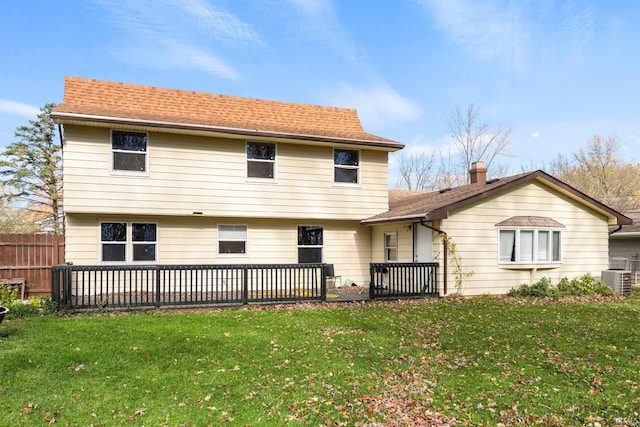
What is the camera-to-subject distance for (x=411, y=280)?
1136 cm

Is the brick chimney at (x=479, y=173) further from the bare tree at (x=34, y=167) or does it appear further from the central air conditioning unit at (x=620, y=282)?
the bare tree at (x=34, y=167)

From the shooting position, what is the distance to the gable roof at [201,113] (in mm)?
11164

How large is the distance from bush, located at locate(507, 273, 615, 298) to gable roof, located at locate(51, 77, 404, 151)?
5.78m

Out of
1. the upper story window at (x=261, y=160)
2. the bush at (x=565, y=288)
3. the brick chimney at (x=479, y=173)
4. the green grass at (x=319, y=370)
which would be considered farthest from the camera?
the brick chimney at (x=479, y=173)

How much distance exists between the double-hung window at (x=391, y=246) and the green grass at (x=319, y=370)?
4.84 meters

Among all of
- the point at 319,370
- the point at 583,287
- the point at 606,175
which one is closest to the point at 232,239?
the point at 319,370

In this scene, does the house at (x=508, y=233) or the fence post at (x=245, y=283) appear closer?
the fence post at (x=245, y=283)

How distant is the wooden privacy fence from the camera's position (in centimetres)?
1166

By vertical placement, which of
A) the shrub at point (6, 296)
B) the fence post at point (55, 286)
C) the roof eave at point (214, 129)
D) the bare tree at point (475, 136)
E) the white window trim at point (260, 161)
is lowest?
the shrub at point (6, 296)

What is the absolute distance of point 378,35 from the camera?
17.5 metres

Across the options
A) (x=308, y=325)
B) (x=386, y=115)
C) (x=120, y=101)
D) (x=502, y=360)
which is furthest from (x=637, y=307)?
(x=386, y=115)

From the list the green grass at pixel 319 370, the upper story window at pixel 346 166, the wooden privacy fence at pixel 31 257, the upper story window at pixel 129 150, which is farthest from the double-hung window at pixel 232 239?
the wooden privacy fence at pixel 31 257

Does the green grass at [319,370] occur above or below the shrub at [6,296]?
below

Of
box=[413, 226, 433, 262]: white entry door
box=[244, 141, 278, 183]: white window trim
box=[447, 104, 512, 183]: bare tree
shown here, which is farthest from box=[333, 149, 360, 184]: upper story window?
box=[447, 104, 512, 183]: bare tree
